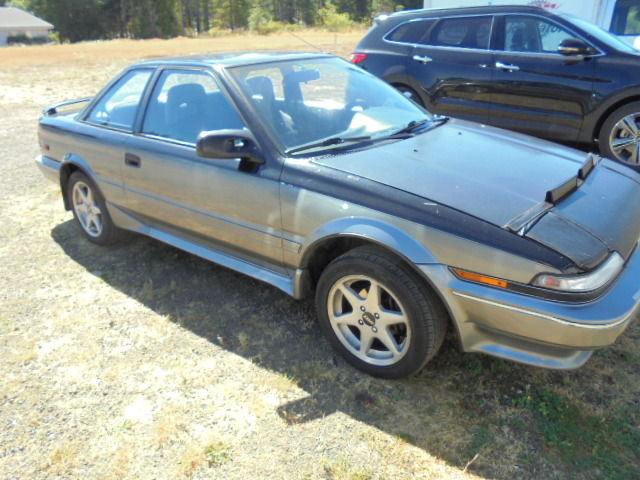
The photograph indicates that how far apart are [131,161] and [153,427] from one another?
1933mm

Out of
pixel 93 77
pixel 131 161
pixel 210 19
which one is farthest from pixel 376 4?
pixel 131 161

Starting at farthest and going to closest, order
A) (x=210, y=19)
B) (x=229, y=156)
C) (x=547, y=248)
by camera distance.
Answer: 1. (x=210, y=19)
2. (x=229, y=156)
3. (x=547, y=248)

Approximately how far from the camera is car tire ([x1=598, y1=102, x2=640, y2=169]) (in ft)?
17.3

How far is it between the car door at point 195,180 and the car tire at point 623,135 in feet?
13.5

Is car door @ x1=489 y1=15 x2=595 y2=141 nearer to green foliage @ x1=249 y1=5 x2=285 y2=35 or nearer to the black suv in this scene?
the black suv

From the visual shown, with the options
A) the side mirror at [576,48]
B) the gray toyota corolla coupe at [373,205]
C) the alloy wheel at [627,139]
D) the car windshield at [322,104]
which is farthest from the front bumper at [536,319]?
the side mirror at [576,48]

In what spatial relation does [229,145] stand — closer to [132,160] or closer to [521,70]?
[132,160]

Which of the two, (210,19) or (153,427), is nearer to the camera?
(153,427)

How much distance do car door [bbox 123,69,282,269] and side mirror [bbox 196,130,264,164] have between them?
94mm

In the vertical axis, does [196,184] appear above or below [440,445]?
above

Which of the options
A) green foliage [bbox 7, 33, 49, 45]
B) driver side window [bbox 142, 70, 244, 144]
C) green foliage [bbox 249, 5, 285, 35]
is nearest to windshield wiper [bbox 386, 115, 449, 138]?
driver side window [bbox 142, 70, 244, 144]

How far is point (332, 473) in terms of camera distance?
2.28m

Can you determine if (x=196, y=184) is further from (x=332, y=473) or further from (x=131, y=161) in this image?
(x=332, y=473)

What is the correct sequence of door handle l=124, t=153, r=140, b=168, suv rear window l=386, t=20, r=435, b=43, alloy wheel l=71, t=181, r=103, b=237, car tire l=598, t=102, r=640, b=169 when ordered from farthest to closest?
suv rear window l=386, t=20, r=435, b=43
car tire l=598, t=102, r=640, b=169
alloy wheel l=71, t=181, r=103, b=237
door handle l=124, t=153, r=140, b=168
